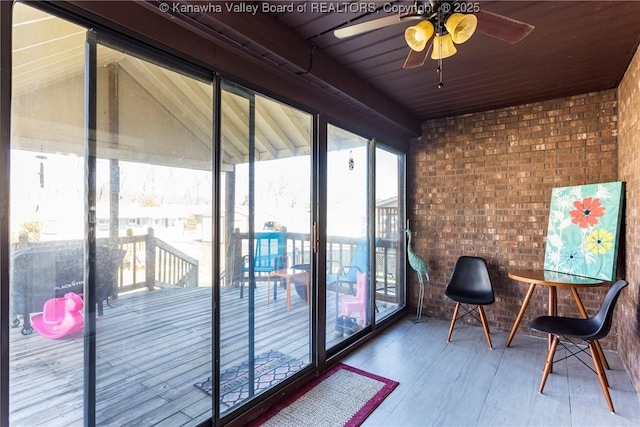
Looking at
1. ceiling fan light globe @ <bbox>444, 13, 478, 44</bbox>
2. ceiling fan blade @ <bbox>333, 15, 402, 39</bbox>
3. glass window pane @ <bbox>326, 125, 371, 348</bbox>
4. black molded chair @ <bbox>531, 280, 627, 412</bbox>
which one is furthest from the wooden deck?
black molded chair @ <bbox>531, 280, 627, 412</bbox>

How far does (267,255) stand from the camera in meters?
2.52

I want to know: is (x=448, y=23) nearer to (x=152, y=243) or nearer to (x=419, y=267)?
(x=152, y=243)

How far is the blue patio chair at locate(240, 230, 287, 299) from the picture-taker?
2.31 m

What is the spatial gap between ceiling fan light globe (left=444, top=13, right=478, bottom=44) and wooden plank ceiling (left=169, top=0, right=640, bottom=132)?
496 mm

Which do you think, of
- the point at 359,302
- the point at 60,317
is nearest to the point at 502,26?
the point at 60,317

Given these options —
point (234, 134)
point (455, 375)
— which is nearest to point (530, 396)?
point (455, 375)

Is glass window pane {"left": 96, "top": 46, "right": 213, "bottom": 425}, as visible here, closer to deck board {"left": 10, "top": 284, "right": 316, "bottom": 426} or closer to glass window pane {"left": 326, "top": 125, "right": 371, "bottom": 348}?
deck board {"left": 10, "top": 284, "right": 316, "bottom": 426}

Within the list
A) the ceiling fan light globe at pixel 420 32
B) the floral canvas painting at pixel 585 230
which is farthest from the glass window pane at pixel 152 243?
the floral canvas painting at pixel 585 230

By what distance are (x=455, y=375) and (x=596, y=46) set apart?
2738 millimetres

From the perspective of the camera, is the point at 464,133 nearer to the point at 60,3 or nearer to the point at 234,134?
the point at 234,134

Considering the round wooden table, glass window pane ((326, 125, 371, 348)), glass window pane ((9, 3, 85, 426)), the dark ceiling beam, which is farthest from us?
glass window pane ((326, 125, 371, 348))

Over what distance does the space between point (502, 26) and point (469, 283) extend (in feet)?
9.37

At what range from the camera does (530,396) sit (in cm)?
239

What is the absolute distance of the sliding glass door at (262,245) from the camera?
7.03ft
